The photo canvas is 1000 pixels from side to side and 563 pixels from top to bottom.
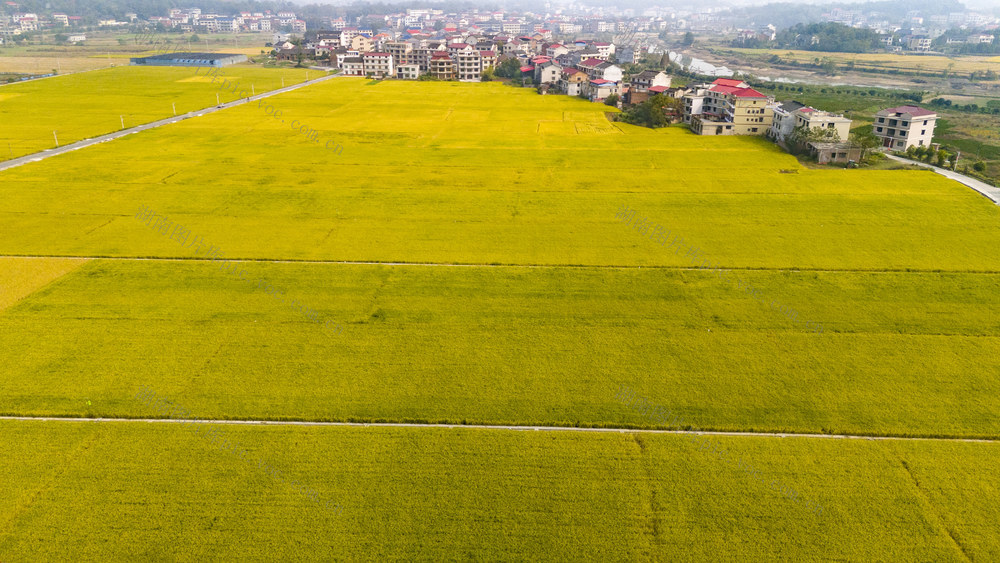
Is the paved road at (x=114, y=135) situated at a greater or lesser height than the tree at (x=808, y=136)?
lesser

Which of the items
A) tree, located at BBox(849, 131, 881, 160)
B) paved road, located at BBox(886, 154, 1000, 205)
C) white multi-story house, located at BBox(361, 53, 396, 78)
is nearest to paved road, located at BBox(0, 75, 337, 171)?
white multi-story house, located at BBox(361, 53, 396, 78)

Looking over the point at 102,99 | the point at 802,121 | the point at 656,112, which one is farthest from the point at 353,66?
the point at 802,121

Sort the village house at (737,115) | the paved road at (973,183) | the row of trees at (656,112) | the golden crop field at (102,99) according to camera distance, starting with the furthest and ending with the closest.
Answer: the row of trees at (656,112)
the village house at (737,115)
the golden crop field at (102,99)
the paved road at (973,183)

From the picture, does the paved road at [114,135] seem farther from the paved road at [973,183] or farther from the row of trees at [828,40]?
the row of trees at [828,40]

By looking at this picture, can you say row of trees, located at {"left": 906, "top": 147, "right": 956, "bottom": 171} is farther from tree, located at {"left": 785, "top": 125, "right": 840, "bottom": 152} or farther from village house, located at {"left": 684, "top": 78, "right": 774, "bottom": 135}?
village house, located at {"left": 684, "top": 78, "right": 774, "bottom": 135}

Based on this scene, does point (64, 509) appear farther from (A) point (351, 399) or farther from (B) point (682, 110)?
(B) point (682, 110)

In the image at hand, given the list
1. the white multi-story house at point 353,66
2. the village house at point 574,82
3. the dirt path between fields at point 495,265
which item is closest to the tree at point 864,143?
the dirt path between fields at point 495,265

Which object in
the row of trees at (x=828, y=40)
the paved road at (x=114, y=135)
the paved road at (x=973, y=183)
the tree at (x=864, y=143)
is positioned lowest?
the paved road at (x=114, y=135)
